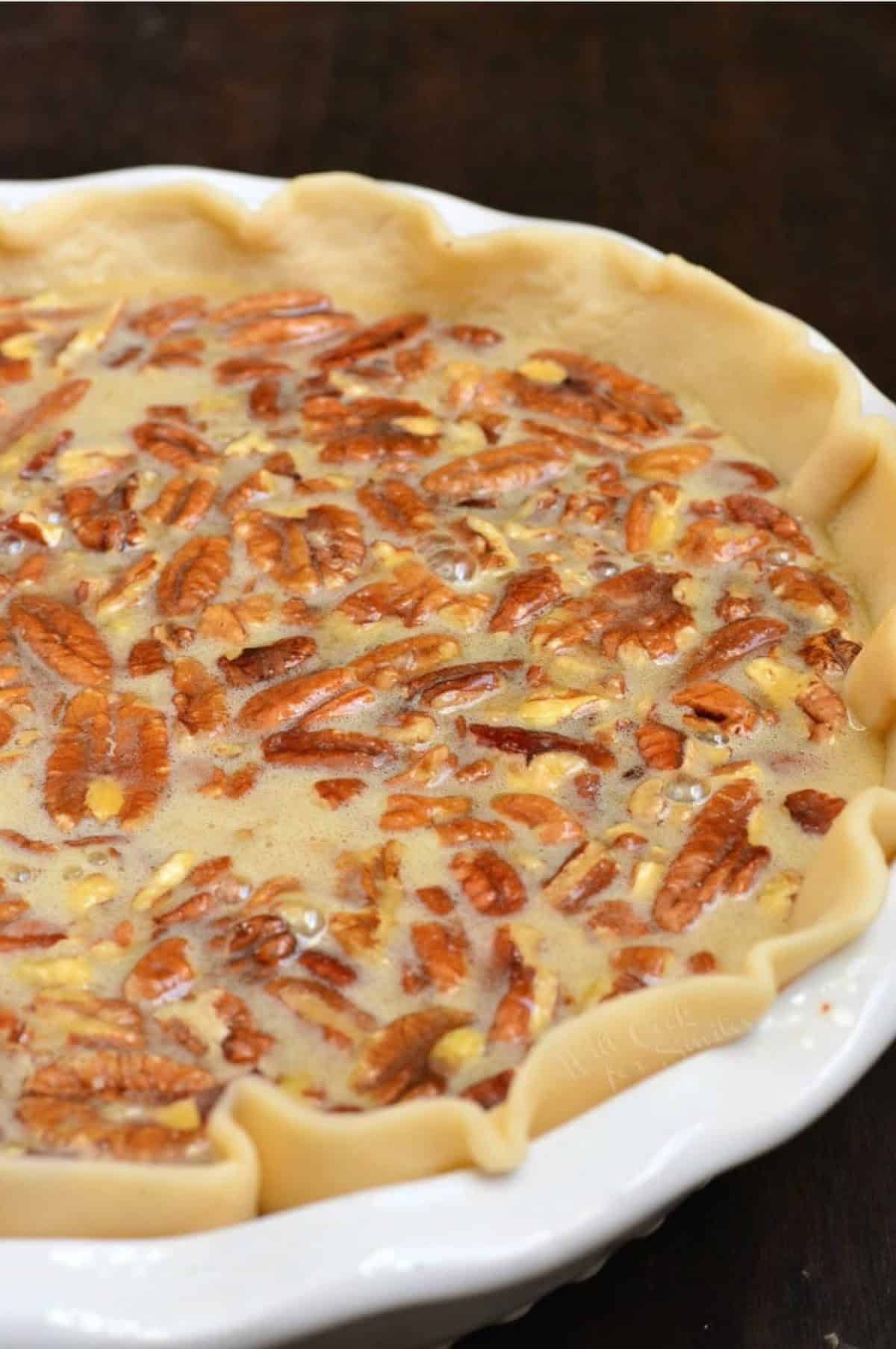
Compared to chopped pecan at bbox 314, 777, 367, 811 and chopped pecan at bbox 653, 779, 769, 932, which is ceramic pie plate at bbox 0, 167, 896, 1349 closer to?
chopped pecan at bbox 653, 779, 769, 932

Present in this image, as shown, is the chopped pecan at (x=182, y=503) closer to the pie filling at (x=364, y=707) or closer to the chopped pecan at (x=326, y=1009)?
the pie filling at (x=364, y=707)

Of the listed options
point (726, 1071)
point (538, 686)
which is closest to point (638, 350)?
point (538, 686)

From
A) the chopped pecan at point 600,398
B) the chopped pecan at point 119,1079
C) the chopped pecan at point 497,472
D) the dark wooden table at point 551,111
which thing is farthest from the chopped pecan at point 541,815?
the dark wooden table at point 551,111

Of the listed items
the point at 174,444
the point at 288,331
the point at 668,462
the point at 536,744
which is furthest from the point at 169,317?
the point at 536,744

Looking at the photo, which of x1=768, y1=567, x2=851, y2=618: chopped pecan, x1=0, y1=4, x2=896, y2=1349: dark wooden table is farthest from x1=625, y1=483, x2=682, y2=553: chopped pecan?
x1=0, y1=4, x2=896, y2=1349: dark wooden table

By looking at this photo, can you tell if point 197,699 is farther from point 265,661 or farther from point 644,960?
point 644,960

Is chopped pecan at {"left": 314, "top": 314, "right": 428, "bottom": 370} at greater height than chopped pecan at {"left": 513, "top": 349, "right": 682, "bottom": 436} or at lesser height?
lesser

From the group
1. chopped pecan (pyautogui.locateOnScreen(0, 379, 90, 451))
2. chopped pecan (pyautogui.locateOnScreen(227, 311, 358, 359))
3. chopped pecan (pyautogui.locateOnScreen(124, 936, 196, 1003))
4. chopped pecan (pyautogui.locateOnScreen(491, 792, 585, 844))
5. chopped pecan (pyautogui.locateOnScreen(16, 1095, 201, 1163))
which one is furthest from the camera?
chopped pecan (pyautogui.locateOnScreen(227, 311, 358, 359))
